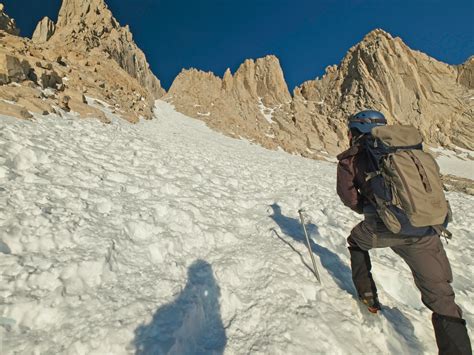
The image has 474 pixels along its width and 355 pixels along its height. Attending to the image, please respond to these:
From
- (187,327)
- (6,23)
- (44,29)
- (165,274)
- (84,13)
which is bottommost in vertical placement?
(187,327)

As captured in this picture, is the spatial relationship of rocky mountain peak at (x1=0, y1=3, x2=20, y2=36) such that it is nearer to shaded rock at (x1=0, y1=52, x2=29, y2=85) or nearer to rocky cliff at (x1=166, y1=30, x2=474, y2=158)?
shaded rock at (x1=0, y1=52, x2=29, y2=85)

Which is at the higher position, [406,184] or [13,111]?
[13,111]

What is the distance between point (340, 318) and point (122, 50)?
6621 cm

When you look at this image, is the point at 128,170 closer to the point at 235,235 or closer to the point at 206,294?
the point at 235,235

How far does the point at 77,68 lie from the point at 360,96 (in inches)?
3238

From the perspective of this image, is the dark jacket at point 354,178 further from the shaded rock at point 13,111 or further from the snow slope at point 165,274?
the shaded rock at point 13,111

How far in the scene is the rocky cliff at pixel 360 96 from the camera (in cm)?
7544

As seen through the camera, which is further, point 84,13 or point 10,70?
point 84,13

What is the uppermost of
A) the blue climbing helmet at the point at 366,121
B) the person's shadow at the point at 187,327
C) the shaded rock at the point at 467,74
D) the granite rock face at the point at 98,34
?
the shaded rock at the point at 467,74

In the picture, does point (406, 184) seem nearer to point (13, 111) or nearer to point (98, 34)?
point (13, 111)

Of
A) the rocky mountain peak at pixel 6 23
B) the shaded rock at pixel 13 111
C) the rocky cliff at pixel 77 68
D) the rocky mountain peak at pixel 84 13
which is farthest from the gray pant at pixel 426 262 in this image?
the rocky mountain peak at pixel 84 13

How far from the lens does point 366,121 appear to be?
347 cm

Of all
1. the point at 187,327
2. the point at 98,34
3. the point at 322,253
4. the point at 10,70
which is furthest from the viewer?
the point at 98,34

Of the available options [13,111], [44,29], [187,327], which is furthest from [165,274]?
[44,29]
